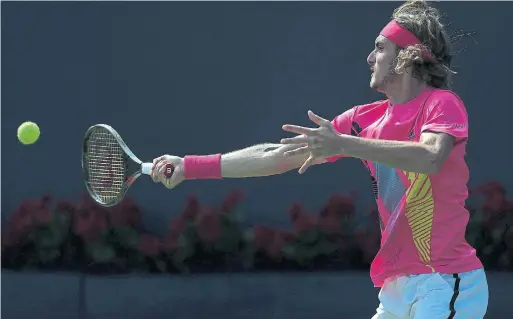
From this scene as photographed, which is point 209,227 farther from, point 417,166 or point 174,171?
point 417,166

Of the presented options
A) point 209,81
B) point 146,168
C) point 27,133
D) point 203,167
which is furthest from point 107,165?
point 209,81

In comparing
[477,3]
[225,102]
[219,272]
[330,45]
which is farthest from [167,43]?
[477,3]

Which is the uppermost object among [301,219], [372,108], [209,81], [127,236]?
[209,81]

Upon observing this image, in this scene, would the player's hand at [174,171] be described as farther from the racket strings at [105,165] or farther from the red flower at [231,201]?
the red flower at [231,201]

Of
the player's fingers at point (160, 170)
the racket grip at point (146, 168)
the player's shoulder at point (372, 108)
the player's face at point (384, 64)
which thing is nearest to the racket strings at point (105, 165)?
the racket grip at point (146, 168)

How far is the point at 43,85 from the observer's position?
719cm

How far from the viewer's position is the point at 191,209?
6.95 metres

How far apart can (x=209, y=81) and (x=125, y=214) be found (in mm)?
953

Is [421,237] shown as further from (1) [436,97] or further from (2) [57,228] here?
(2) [57,228]

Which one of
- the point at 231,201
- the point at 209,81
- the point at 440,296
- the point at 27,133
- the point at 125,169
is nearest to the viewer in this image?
the point at 440,296

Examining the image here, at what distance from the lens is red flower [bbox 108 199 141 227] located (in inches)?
273

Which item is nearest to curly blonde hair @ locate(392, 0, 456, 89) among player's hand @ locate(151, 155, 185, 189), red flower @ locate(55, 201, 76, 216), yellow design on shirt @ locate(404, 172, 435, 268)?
yellow design on shirt @ locate(404, 172, 435, 268)

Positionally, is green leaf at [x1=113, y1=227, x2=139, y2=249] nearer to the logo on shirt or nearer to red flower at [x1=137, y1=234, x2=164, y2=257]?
red flower at [x1=137, y1=234, x2=164, y2=257]

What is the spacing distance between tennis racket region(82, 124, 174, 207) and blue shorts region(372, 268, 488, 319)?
1.23 meters
